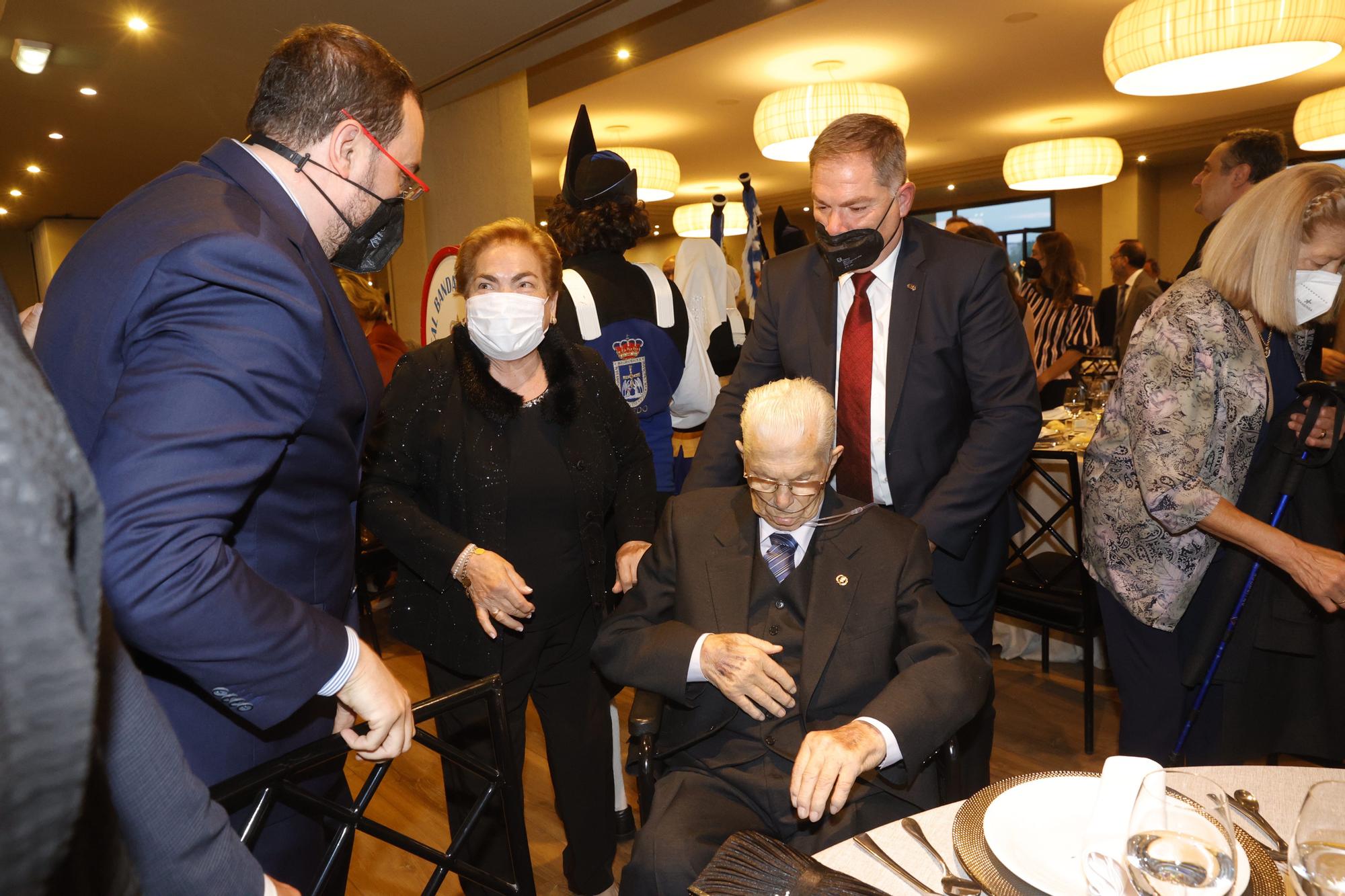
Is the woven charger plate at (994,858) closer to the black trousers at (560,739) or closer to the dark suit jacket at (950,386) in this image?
the dark suit jacket at (950,386)

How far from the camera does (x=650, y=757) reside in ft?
5.39

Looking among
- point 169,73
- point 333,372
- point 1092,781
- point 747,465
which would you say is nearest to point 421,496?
point 747,465

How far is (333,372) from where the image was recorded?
3.73 ft

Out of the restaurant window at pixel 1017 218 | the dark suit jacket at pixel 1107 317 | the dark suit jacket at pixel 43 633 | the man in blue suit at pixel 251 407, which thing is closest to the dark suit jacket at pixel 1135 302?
the dark suit jacket at pixel 1107 317

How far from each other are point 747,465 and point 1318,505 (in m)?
1.42

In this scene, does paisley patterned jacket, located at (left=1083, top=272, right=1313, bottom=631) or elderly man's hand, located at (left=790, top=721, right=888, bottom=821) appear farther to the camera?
paisley patterned jacket, located at (left=1083, top=272, right=1313, bottom=631)

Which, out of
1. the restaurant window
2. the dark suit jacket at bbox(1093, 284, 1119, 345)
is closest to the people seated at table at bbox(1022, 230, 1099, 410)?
the dark suit jacket at bbox(1093, 284, 1119, 345)

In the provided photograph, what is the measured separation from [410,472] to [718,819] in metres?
1.10

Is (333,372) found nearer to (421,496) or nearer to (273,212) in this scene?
(273,212)

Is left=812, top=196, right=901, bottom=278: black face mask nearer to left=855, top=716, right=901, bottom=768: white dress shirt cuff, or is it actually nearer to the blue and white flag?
left=855, top=716, right=901, bottom=768: white dress shirt cuff

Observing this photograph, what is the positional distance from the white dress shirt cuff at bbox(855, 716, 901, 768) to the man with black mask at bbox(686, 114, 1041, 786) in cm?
65

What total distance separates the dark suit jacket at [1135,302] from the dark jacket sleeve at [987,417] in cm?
389

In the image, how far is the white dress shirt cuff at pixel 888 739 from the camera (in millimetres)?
1462

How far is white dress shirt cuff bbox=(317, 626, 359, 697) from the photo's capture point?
1049mm
